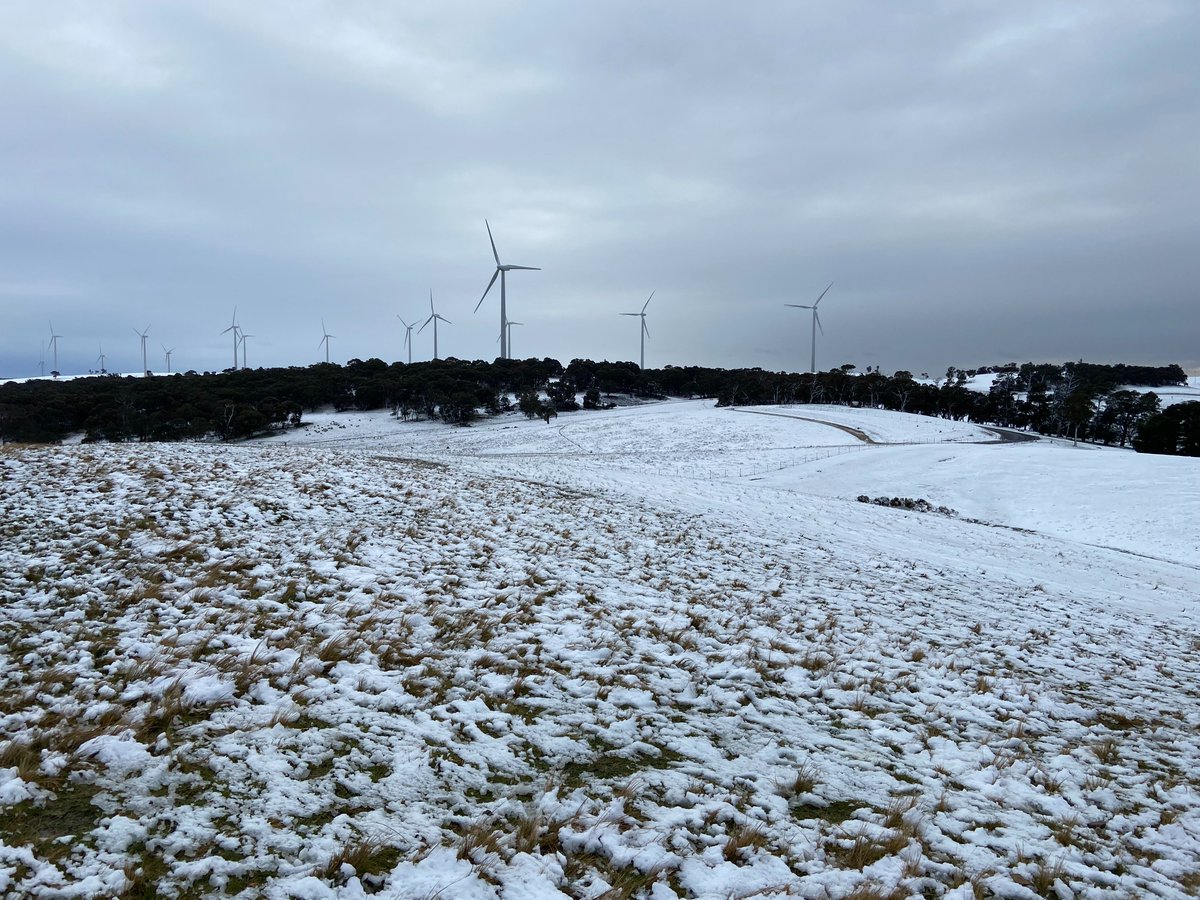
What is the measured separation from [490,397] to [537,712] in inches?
4201

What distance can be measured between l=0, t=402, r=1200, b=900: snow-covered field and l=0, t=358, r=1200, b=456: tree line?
80489 millimetres

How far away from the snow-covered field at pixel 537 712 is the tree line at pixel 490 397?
80489 mm

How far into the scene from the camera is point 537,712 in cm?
664

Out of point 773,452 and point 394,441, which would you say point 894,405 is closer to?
point 773,452

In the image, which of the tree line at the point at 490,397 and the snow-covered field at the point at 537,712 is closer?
the snow-covered field at the point at 537,712

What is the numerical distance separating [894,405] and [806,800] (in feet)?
501

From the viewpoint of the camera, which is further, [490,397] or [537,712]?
[490,397]

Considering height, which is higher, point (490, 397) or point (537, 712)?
point (490, 397)

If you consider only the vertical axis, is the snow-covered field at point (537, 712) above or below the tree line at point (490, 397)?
below

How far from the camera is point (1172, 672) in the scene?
10.4 metres

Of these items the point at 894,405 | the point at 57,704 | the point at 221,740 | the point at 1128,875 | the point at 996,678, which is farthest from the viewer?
the point at 894,405

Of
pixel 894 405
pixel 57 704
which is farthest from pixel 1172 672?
pixel 894 405

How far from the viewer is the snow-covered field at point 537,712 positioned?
14.5 feet

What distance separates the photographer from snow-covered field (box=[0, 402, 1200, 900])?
441cm
